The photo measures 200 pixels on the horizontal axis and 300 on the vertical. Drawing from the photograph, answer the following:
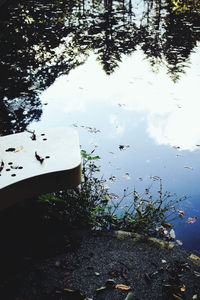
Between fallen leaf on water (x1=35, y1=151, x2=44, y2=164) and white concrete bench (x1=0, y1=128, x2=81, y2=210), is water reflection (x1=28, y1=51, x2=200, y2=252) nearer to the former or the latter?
white concrete bench (x1=0, y1=128, x2=81, y2=210)

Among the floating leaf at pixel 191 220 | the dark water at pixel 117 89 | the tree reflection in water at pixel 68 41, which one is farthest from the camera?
the tree reflection in water at pixel 68 41

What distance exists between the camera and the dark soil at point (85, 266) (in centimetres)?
204

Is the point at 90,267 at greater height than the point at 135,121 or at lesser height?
lesser

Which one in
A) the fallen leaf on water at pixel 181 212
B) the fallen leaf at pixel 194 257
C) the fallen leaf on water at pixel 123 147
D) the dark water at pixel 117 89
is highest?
the dark water at pixel 117 89

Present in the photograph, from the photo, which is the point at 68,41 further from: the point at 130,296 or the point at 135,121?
the point at 130,296

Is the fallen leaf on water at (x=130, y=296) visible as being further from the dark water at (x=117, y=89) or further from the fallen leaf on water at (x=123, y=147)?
the fallen leaf on water at (x=123, y=147)

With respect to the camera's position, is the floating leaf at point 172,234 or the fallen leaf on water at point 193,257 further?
the floating leaf at point 172,234

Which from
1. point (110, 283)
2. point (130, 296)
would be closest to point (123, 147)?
point (110, 283)

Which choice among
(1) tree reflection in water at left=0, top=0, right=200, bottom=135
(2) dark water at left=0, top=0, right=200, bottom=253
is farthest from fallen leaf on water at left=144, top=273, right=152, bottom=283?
(1) tree reflection in water at left=0, top=0, right=200, bottom=135

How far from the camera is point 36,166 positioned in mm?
2041

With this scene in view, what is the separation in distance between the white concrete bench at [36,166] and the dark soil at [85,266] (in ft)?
2.65

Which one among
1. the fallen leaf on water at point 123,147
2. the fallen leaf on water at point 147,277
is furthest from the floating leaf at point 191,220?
the fallen leaf on water at point 123,147

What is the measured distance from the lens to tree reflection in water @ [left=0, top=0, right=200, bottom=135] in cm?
546

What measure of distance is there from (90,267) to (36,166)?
3.89 feet
